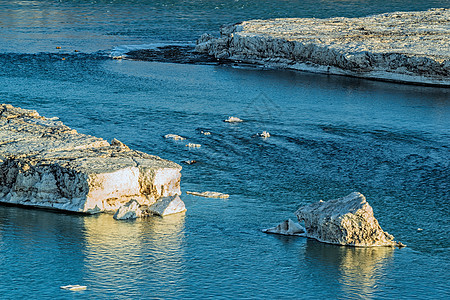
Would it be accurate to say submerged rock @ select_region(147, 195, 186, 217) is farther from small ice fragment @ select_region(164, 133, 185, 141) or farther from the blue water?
small ice fragment @ select_region(164, 133, 185, 141)

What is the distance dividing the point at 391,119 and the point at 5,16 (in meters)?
38.9

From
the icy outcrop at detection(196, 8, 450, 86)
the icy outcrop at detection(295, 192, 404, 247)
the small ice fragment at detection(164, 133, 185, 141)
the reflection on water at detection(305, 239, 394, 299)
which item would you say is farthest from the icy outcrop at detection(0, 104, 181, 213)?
the icy outcrop at detection(196, 8, 450, 86)

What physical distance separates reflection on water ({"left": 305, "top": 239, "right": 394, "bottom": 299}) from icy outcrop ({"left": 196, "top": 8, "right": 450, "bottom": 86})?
57.3 ft

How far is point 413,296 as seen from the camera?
9.32m

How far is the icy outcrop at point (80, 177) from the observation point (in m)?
11.9

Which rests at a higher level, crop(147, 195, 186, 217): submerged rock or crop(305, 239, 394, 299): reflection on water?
crop(147, 195, 186, 217): submerged rock

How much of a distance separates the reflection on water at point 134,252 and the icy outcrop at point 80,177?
0.53 meters

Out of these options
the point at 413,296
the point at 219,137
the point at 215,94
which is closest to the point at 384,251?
the point at 413,296

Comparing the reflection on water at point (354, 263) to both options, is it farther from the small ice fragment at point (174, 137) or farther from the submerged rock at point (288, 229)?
the small ice fragment at point (174, 137)

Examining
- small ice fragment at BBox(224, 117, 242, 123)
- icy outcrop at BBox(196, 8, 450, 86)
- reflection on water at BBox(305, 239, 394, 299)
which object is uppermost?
icy outcrop at BBox(196, 8, 450, 86)

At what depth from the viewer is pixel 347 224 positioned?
10.8 m

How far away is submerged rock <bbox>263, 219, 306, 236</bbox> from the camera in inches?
447

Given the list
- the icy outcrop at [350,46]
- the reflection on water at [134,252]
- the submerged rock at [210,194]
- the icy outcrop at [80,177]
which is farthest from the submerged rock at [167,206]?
the icy outcrop at [350,46]

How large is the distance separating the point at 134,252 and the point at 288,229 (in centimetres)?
271
